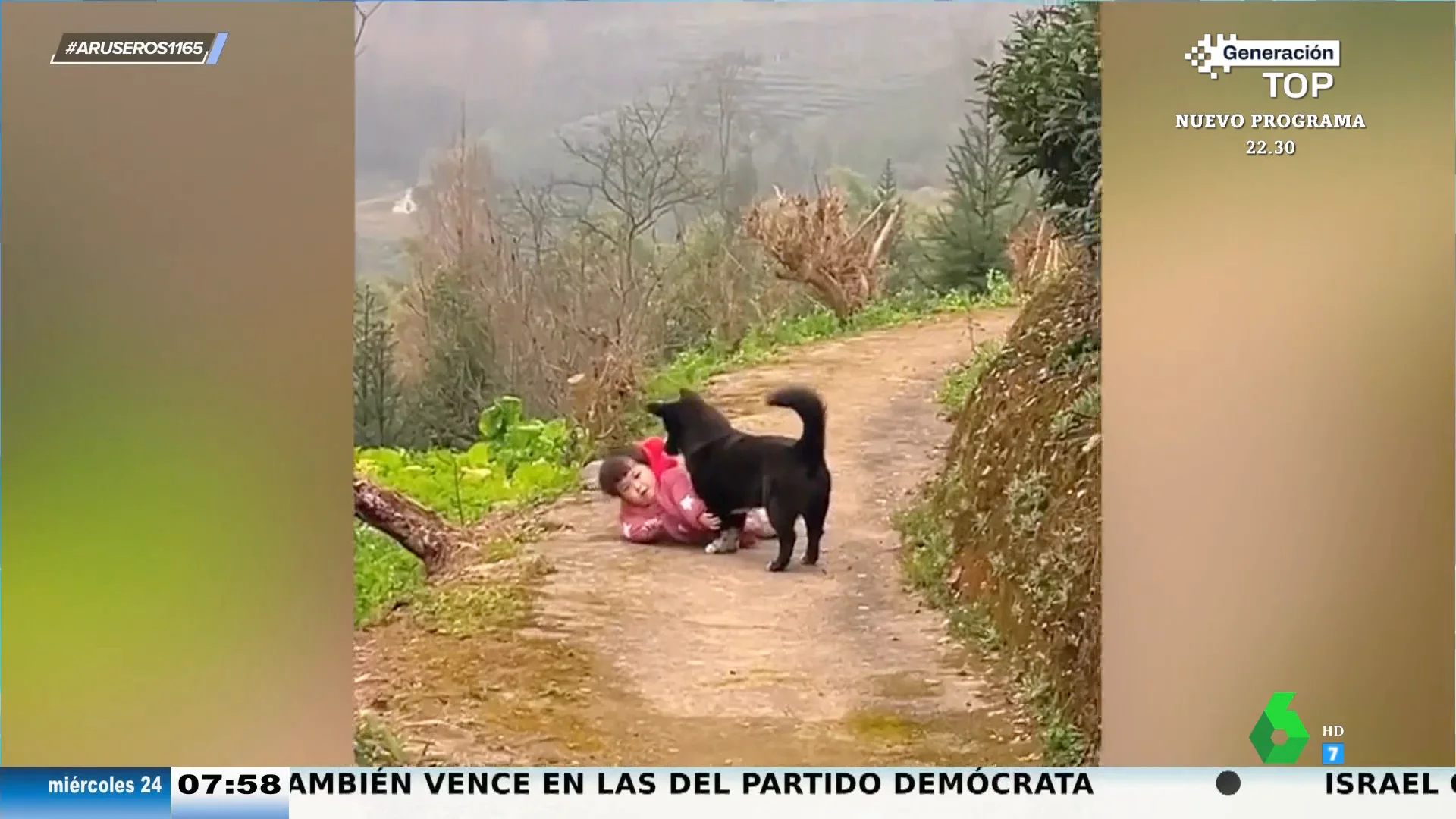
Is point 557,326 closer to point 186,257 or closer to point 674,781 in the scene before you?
point 186,257

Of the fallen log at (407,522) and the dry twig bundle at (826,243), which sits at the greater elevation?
the dry twig bundle at (826,243)

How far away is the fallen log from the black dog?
527 mm

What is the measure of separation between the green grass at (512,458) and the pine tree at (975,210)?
1.8 inches

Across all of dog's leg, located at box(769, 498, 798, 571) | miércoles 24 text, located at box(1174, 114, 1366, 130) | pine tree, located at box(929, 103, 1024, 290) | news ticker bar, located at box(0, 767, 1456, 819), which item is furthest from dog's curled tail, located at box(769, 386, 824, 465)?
miércoles 24 text, located at box(1174, 114, 1366, 130)

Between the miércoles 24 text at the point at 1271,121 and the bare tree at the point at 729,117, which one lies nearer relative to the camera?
the miércoles 24 text at the point at 1271,121

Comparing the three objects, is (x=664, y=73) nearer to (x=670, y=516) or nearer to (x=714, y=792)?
(x=670, y=516)

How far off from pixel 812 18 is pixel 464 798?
1.83 metres

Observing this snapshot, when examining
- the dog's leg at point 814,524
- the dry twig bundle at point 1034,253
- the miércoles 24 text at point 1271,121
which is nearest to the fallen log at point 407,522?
the dog's leg at point 814,524

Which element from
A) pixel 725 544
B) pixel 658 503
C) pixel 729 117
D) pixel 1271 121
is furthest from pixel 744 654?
pixel 1271 121

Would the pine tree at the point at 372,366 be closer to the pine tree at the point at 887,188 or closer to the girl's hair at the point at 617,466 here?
the girl's hair at the point at 617,466

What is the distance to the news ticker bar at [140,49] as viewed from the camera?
251 centimetres

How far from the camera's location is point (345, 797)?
2531 millimetres

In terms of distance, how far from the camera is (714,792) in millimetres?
2510

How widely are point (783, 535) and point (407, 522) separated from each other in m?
0.80
